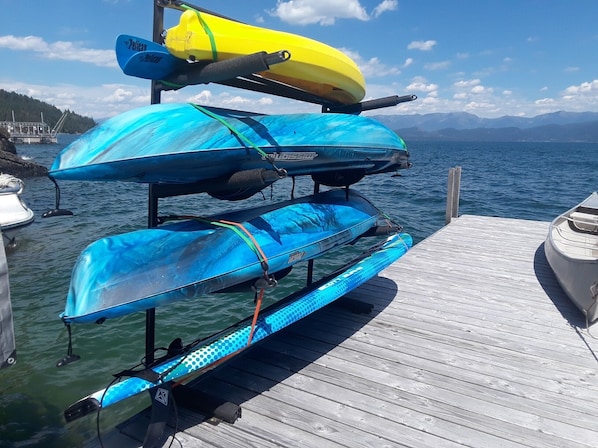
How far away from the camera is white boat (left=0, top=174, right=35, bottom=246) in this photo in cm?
1030

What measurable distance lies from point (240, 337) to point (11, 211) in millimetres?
10330

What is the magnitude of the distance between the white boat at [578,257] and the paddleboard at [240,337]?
202cm

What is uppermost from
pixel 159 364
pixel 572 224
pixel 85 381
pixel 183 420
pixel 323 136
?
pixel 323 136

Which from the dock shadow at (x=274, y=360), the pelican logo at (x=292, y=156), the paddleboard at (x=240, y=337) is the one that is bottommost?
the dock shadow at (x=274, y=360)

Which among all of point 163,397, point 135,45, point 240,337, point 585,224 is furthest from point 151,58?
point 585,224

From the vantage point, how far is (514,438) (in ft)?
9.14

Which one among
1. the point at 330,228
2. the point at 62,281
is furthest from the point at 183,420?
the point at 62,281

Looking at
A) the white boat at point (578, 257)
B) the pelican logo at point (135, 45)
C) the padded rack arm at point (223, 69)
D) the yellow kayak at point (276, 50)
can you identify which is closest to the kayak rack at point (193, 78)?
the padded rack arm at point (223, 69)

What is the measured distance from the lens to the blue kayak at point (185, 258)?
2.41 meters

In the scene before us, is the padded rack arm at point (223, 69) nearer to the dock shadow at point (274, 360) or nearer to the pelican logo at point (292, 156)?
the pelican logo at point (292, 156)

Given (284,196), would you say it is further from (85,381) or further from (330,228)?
(330,228)

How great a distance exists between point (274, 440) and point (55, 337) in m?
5.27

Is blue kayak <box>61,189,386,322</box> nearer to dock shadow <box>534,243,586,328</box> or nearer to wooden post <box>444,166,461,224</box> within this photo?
dock shadow <box>534,243,586,328</box>

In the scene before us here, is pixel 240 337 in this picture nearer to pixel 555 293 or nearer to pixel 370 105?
pixel 370 105
